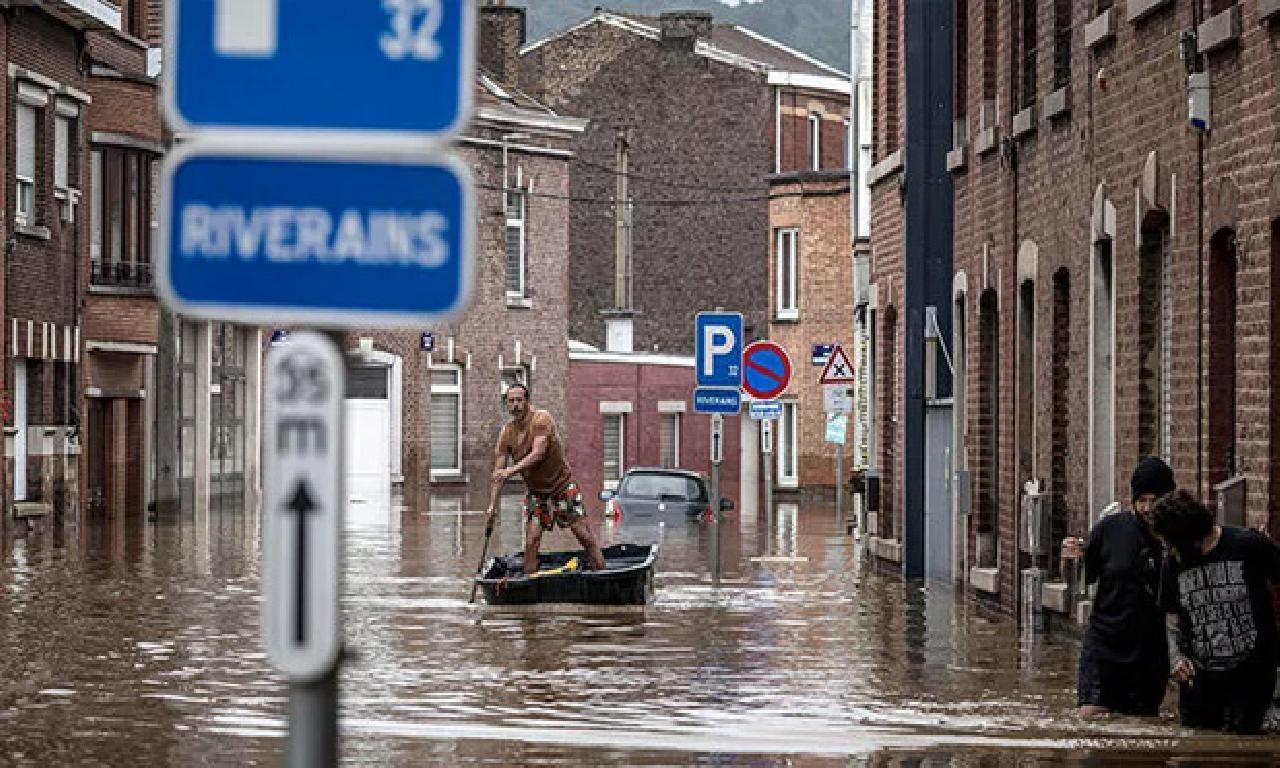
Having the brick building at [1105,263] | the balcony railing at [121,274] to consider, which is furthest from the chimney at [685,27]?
the brick building at [1105,263]

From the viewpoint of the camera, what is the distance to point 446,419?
6275 centimetres

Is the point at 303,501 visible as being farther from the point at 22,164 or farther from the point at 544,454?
the point at 22,164

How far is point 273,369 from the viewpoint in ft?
18.6

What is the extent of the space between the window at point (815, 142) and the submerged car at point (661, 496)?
97.6 ft

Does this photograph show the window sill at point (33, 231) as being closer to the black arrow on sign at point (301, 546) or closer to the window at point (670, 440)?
the window at point (670, 440)

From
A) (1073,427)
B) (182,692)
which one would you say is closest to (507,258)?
(1073,427)

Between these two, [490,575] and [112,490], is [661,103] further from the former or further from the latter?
[490,575]

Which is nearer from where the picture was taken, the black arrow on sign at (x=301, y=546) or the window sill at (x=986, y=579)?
the black arrow on sign at (x=301, y=546)

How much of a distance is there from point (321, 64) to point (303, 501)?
90 cm

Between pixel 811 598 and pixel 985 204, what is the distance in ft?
13.0

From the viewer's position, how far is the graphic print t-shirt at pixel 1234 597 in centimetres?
1403

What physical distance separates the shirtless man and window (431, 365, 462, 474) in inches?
1483

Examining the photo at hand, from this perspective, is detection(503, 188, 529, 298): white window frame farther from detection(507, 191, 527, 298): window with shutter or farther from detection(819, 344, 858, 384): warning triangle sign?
detection(819, 344, 858, 384): warning triangle sign

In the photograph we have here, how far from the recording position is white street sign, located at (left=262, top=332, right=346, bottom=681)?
5664mm
